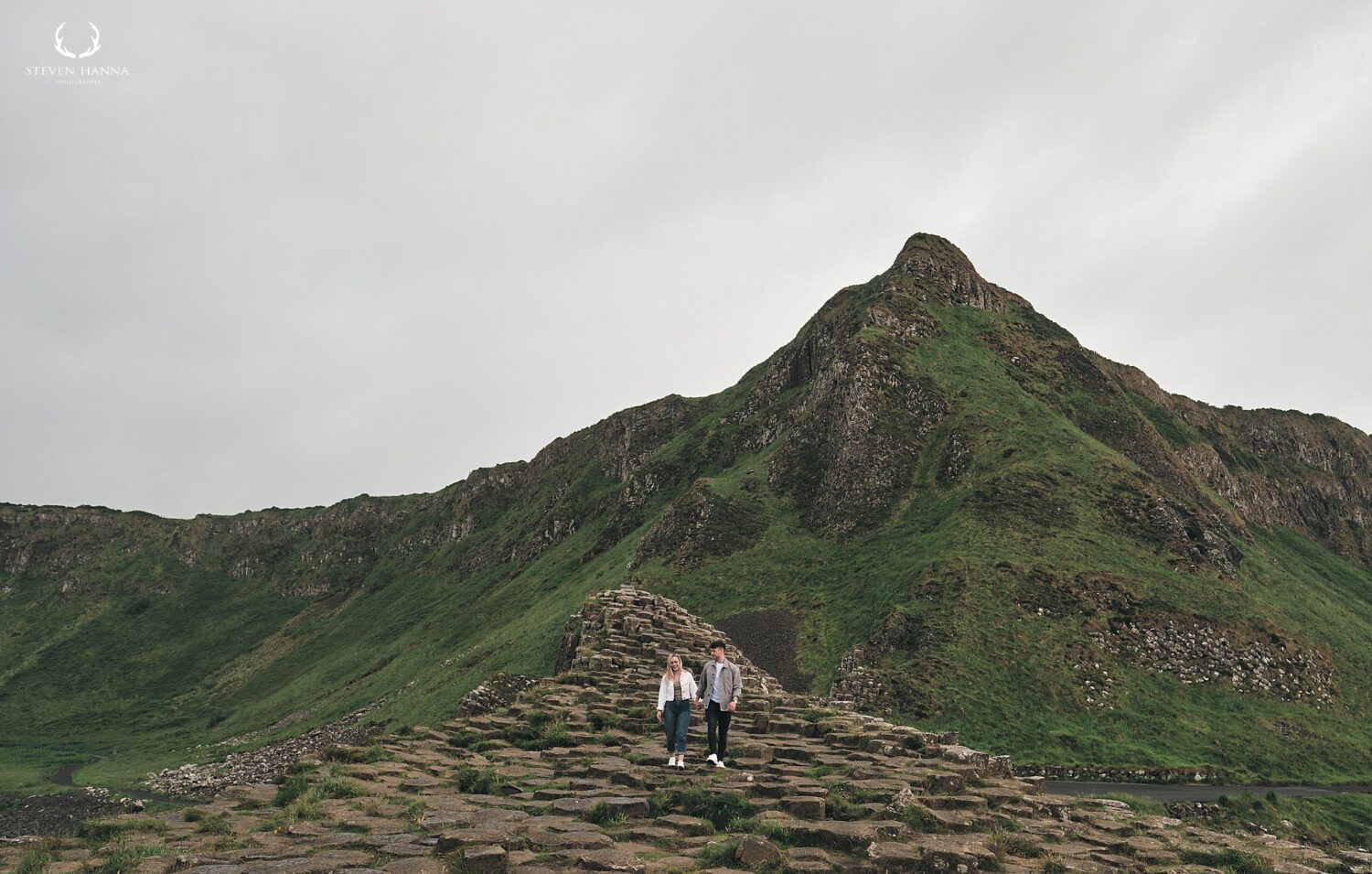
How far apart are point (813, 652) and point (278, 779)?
4258 cm

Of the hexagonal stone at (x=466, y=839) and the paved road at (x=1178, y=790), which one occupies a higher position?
the hexagonal stone at (x=466, y=839)

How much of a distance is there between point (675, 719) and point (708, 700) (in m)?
1.03

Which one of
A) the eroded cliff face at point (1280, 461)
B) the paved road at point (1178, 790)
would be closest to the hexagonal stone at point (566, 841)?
the paved road at point (1178, 790)

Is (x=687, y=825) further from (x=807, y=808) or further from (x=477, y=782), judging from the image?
A: (x=477, y=782)

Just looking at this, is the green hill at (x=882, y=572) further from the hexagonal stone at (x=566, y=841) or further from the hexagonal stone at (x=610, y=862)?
the hexagonal stone at (x=610, y=862)

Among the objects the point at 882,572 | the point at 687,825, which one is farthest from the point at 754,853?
the point at 882,572

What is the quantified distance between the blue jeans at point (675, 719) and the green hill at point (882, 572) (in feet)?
97.0

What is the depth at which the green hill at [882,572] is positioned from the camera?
159 ft

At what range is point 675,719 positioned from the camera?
19562 millimetres

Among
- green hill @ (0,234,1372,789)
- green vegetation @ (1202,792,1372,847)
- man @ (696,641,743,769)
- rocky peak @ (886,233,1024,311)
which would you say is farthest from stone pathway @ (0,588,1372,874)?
rocky peak @ (886,233,1024,311)

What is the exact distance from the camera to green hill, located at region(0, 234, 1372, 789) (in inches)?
1906

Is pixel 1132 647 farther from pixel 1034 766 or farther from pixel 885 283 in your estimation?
pixel 885 283

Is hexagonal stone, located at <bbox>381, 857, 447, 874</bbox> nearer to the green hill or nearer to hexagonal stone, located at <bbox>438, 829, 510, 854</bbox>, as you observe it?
hexagonal stone, located at <bbox>438, 829, 510, 854</bbox>

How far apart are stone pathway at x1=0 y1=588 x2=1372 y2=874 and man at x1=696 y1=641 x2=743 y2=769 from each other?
0.87m
